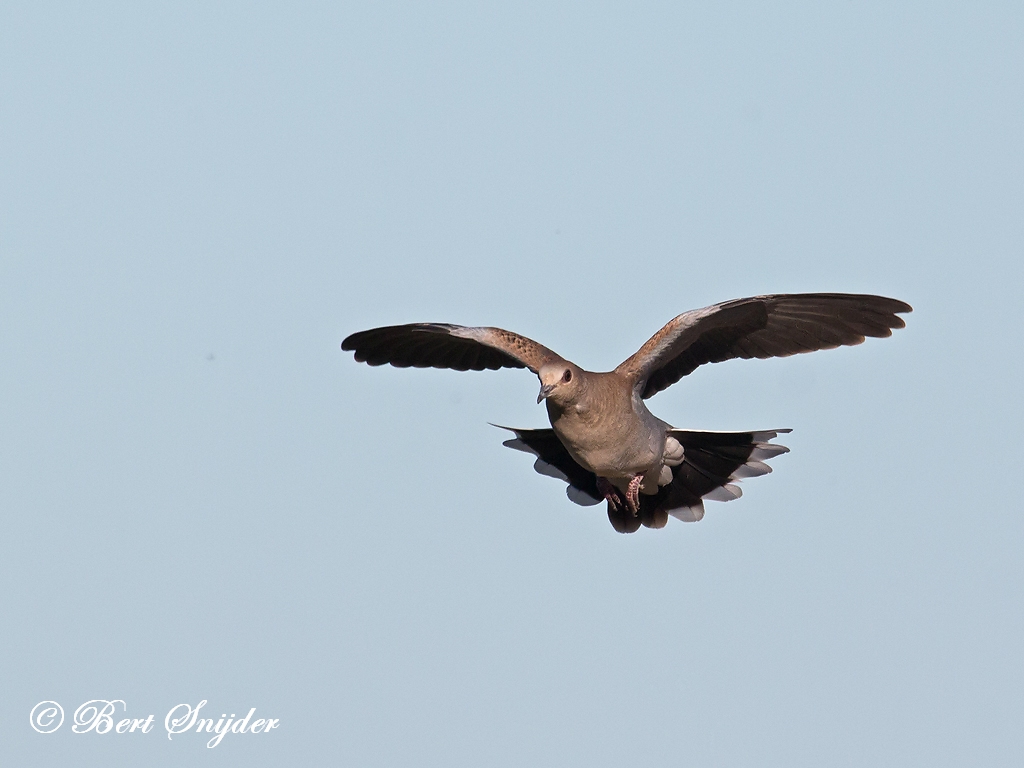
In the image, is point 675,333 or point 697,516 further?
point 697,516

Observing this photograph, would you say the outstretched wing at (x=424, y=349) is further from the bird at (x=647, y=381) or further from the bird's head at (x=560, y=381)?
the bird's head at (x=560, y=381)

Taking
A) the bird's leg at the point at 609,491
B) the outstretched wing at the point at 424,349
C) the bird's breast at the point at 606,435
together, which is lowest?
the bird's breast at the point at 606,435

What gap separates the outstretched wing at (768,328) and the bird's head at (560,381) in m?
0.71

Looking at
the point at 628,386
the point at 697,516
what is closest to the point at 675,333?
the point at 628,386

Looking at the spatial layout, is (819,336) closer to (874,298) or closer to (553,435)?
(874,298)

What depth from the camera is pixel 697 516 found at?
505 inches

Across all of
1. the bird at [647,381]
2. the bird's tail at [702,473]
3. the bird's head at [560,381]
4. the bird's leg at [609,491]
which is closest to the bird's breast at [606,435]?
the bird at [647,381]

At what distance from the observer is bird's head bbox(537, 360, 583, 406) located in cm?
1060

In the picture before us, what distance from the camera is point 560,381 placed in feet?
34.9

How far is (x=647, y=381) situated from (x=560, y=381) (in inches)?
73.2

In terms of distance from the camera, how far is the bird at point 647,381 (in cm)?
1088

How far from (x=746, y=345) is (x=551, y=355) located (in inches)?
65.9

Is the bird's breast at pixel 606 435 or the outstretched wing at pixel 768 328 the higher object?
the outstretched wing at pixel 768 328

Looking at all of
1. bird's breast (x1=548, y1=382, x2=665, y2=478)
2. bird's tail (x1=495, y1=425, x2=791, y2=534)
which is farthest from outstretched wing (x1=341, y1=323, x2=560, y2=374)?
bird's breast (x1=548, y1=382, x2=665, y2=478)
